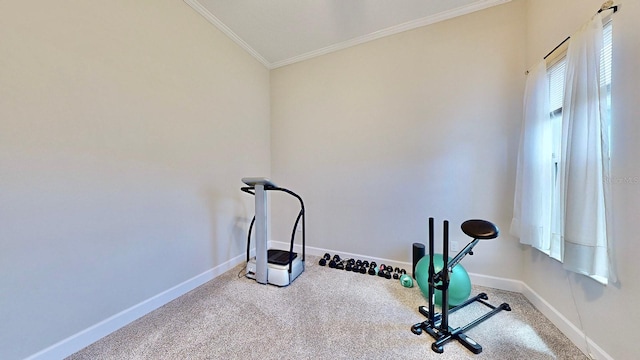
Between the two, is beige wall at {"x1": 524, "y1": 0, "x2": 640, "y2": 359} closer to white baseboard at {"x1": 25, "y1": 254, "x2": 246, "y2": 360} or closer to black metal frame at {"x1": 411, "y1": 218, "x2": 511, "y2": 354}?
black metal frame at {"x1": 411, "y1": 218, "x2": 511, "y2": 354}

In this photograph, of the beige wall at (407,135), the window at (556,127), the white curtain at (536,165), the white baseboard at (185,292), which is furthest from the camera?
the beige wall at (407,135)

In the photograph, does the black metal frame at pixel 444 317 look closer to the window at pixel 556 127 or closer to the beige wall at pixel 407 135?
the window at pixel 556 127

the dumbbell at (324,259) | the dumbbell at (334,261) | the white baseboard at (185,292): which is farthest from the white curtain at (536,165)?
the dumbbell at (324,259)

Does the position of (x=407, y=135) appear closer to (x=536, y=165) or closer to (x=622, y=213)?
(x=536, y=165)

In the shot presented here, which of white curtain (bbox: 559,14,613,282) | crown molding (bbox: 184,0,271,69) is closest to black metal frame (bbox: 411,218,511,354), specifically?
white curtain (bbox: 559,14,613,282)

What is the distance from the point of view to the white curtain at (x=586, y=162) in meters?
1.34

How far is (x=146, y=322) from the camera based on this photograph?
1840mm

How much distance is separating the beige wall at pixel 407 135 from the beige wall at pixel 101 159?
122 centimetres

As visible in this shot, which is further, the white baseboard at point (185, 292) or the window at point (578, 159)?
the white baseboard at point (185, 292)

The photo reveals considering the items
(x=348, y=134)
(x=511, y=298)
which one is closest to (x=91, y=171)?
(x=348, y=134)

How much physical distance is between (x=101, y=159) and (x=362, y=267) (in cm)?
275

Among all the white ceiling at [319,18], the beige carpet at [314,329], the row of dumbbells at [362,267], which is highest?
the white ceiling at [319,18]

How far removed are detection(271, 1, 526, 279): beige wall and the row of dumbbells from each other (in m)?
0.16

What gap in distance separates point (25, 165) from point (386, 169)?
301 cm
